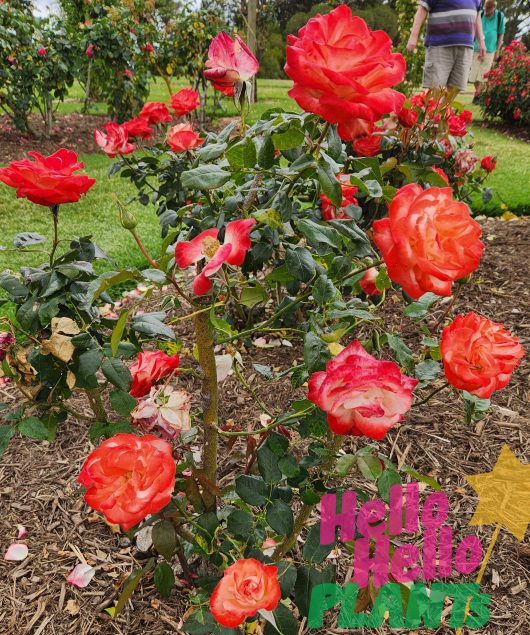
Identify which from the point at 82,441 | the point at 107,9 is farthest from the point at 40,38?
the point at 82,441

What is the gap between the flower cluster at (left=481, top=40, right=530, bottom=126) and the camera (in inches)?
334

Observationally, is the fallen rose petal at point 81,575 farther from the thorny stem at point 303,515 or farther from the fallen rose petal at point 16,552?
the thorny stem at point 303,515

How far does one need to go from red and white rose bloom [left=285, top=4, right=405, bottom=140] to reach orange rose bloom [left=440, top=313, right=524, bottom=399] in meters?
0.36

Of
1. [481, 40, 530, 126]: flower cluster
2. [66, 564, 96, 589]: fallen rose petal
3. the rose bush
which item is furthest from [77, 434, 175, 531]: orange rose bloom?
[481, 40, 530, 126]: flower cluster

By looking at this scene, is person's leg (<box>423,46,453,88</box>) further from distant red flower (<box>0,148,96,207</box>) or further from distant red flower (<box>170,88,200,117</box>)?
distant red flower (<box>0,148,96,207</box>)

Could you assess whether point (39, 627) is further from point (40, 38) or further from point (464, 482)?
point (40, 38)

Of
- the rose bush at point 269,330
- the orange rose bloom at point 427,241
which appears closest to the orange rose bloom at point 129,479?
the rose bush at point 269,330

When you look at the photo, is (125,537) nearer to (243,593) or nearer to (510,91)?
(243,593)

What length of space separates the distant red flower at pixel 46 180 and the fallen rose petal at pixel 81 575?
89 cm

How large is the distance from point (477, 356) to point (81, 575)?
41.7 inches

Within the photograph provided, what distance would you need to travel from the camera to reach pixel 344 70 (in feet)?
1.84

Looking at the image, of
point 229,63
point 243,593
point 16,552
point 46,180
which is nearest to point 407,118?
point 229,63

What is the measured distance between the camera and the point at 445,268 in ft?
1.88

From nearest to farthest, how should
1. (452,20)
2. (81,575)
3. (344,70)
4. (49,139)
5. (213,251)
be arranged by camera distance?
(344,70) < (213,251) < (81,575) < (452,20) < (49,139)
